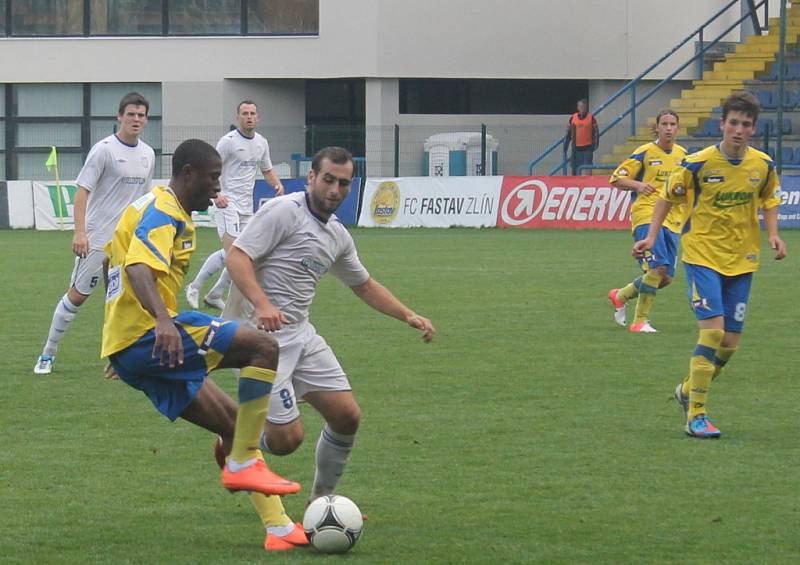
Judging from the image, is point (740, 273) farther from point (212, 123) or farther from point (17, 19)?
point (17, 19)

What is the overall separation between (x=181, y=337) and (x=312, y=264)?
0.78 meters

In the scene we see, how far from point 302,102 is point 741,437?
31161 millimetres

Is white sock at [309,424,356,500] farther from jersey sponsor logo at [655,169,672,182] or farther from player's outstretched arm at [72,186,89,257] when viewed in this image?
jersey sponsor logo at [655,169,672,182]

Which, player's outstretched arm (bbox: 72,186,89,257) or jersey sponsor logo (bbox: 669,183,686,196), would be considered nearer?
jersey sponsor logo (bbox: 669,183,686,196)

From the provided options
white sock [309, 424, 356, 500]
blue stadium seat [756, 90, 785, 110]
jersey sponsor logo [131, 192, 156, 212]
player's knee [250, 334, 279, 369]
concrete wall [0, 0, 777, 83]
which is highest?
concrete wall [0, 0, 777, 83]

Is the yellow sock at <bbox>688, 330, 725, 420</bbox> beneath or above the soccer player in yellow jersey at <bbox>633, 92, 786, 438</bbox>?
beneath

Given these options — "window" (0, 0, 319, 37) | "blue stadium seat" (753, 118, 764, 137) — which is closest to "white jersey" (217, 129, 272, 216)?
"blue stadium seat" (753, 118, 764, 137)

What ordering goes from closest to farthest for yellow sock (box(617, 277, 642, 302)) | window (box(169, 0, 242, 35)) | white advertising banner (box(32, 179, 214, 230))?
yellow sock (box(617, 277, 642, 302)) → white advertising banner (box(32, 179, 214, 230)) → window (box(169, 0, 242, 35))

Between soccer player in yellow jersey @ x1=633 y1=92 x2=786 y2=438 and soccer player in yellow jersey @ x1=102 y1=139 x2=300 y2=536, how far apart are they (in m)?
3.41

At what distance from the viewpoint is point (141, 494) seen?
708cm

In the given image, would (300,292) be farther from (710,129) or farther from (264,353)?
(710,129)

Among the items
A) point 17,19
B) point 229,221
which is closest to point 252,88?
point 17,19

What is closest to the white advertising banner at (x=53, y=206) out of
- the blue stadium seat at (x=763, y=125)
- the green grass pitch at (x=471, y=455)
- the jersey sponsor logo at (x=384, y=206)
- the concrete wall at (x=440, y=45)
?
the jersey sponsor logo at (x=384, y=206)

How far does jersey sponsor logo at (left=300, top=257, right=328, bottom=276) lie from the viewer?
259 inches
